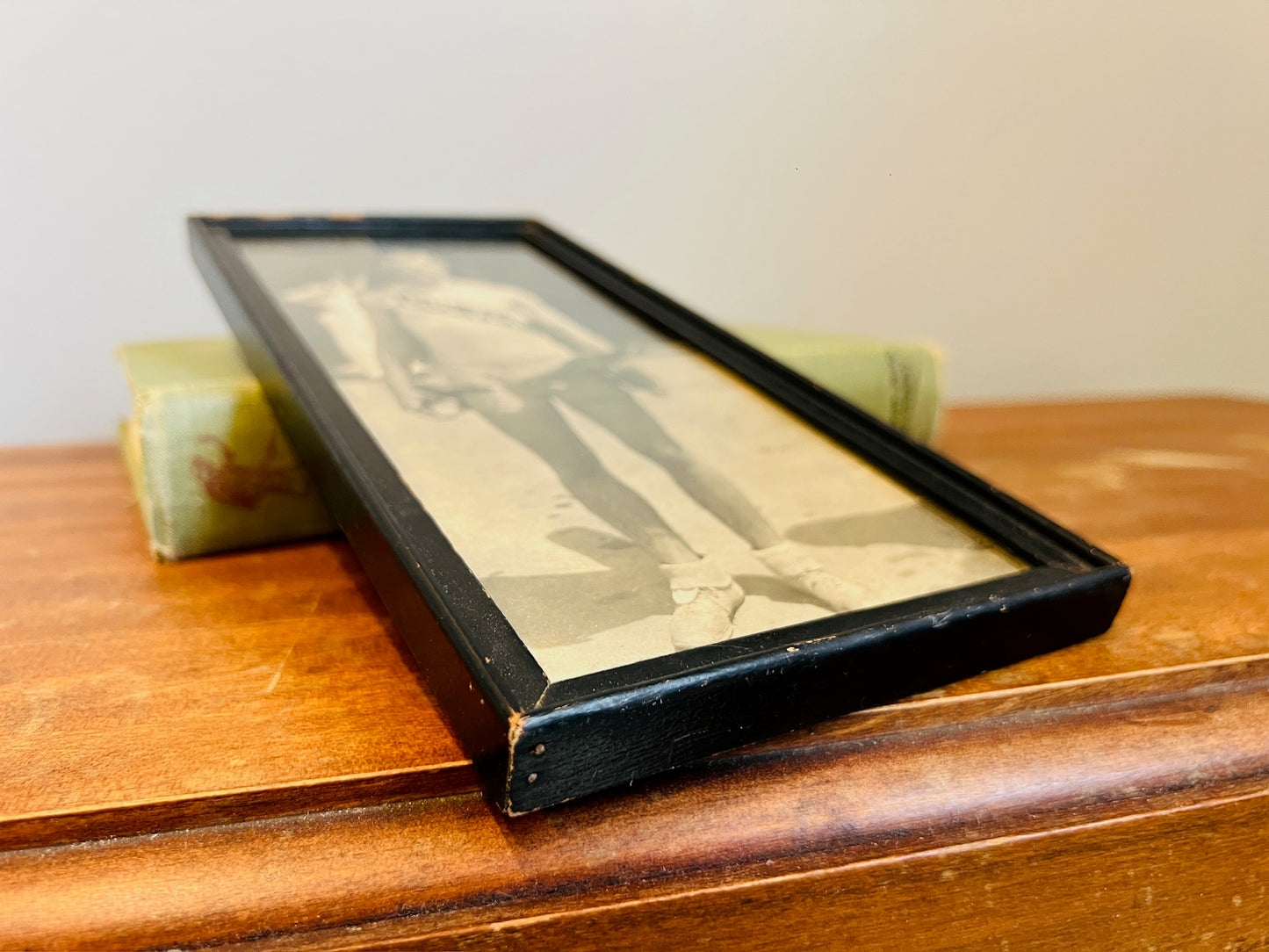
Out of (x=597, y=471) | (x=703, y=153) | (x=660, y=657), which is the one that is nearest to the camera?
(x=660, y=657)

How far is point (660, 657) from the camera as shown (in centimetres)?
35

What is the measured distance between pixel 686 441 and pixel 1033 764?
0.25 meters

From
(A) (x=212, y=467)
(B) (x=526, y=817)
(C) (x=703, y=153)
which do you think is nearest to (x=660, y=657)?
(B) (x=526, y=817)

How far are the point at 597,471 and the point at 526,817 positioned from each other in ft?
0.68

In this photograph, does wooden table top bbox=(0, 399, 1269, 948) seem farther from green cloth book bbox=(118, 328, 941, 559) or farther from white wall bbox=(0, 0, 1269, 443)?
white wall bbox=(0, 0, 1269, 443)

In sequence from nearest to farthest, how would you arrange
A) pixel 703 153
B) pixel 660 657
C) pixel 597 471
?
1. pixel 660 657
2. pixel 597 471
3. pixel 703 153

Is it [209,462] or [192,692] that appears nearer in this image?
[192,692]

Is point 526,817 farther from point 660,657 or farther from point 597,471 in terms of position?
point 597,471

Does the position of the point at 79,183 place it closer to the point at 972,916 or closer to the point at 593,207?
the point at 593,207

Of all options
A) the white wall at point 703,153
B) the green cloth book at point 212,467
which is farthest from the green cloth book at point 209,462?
the white wall at point 703,153

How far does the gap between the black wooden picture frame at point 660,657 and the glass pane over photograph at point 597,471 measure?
2 centimetres

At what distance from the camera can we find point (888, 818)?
411mm

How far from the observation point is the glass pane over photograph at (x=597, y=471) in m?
0.41

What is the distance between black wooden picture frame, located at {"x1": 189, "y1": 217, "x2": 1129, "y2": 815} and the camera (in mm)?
328
